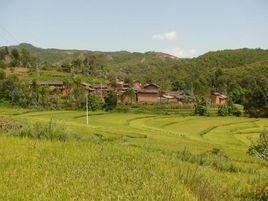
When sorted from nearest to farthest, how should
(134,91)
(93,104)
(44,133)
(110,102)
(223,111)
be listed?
(44,133) < (223,111) < (93,104) < (110,102) < (134,91)

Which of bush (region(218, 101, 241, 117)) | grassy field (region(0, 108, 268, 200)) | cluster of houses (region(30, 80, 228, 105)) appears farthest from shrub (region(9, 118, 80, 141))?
cluster of houses (region(30, 80, 228, 105))

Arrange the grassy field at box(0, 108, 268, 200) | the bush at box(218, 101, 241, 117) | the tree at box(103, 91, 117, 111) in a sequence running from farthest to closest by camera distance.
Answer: the tree at box(103, 91, 117, 111)
the bush at box(218, 101, 241, 117)
the grassy field at box(0, 108, 268, 200)

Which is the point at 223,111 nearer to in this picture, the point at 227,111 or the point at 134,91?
the point at 227,111

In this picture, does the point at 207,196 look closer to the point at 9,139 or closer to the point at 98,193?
the point at 98,193

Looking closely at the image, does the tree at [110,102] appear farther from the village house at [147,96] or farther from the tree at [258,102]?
the village house at [147,96]

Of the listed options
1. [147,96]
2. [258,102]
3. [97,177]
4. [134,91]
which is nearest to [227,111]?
[258,102]

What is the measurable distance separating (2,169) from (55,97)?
270 ft

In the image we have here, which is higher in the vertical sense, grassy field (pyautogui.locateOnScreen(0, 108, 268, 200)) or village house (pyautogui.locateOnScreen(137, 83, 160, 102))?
grassy field (pyautogui.locateOnScreen(0, 108, 268, 200))

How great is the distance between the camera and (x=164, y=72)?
189750mm

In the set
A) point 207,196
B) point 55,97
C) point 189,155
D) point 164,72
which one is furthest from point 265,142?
point 164,72

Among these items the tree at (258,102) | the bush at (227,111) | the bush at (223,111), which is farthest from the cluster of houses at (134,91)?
the tree at (258,102)

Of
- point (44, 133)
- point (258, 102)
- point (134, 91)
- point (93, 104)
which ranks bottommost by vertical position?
point (93, 104)

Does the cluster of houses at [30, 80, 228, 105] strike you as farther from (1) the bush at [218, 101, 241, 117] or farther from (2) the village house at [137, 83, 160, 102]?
(1) the bush at [218, 101, 241, 117]

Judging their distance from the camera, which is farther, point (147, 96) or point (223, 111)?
point (147, 96)
